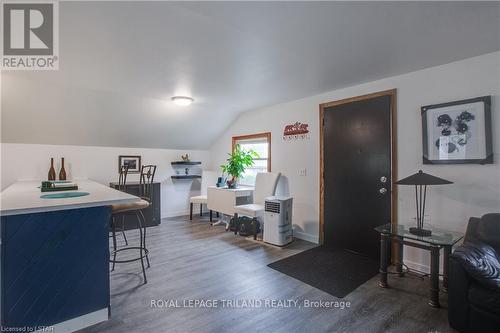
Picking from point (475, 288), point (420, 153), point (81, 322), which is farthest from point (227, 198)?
point (475, 288)

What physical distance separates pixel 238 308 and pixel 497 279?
1.86 m

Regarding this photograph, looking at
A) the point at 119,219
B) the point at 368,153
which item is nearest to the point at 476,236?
the point at 368,153

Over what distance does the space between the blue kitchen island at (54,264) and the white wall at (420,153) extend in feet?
9.10

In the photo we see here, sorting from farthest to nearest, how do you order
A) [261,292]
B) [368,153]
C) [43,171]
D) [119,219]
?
[119,219], [43,171], [368,153], [261,292]

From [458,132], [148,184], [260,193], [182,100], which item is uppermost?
[182,100]

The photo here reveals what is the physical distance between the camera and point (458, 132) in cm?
249

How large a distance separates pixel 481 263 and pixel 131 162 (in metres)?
5.16

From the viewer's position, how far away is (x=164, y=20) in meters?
1.82

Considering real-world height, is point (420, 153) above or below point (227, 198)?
above

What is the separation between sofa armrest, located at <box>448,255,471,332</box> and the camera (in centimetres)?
177

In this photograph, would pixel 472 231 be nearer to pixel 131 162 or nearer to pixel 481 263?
pixel 481 263

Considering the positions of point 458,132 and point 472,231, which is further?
point 458,132

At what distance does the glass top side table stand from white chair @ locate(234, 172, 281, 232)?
1.92m

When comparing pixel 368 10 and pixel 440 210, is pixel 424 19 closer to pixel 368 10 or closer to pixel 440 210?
pixel 368 10
